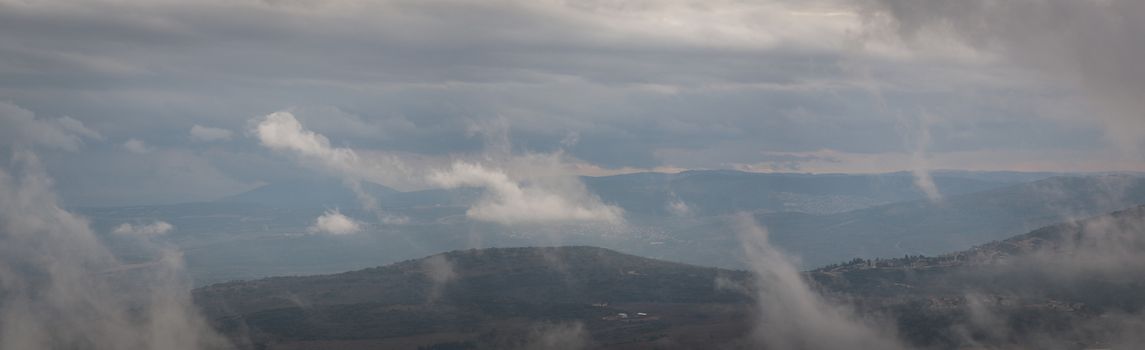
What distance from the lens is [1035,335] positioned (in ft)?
654

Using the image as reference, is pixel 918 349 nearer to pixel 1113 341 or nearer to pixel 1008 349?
pixel 1008 349

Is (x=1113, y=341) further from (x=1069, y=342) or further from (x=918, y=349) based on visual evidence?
(x=918, y=349)

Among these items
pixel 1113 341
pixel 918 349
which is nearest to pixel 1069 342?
pixel 1113 341

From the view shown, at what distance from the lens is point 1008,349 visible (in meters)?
191

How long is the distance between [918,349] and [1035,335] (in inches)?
819

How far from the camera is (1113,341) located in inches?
7456

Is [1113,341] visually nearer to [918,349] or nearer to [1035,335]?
[1035,335]

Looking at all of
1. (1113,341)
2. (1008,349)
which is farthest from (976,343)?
(1113,341)

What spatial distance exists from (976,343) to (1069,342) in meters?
15.0

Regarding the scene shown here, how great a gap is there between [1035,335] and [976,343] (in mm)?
11895

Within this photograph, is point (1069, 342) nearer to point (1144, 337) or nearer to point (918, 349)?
point (1144, 337)

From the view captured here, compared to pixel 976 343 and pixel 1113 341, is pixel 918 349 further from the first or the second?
pixel 1113 341

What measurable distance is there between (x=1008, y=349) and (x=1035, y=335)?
37.9 ft

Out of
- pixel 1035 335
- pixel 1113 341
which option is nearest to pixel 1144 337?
pixel 1113 341
